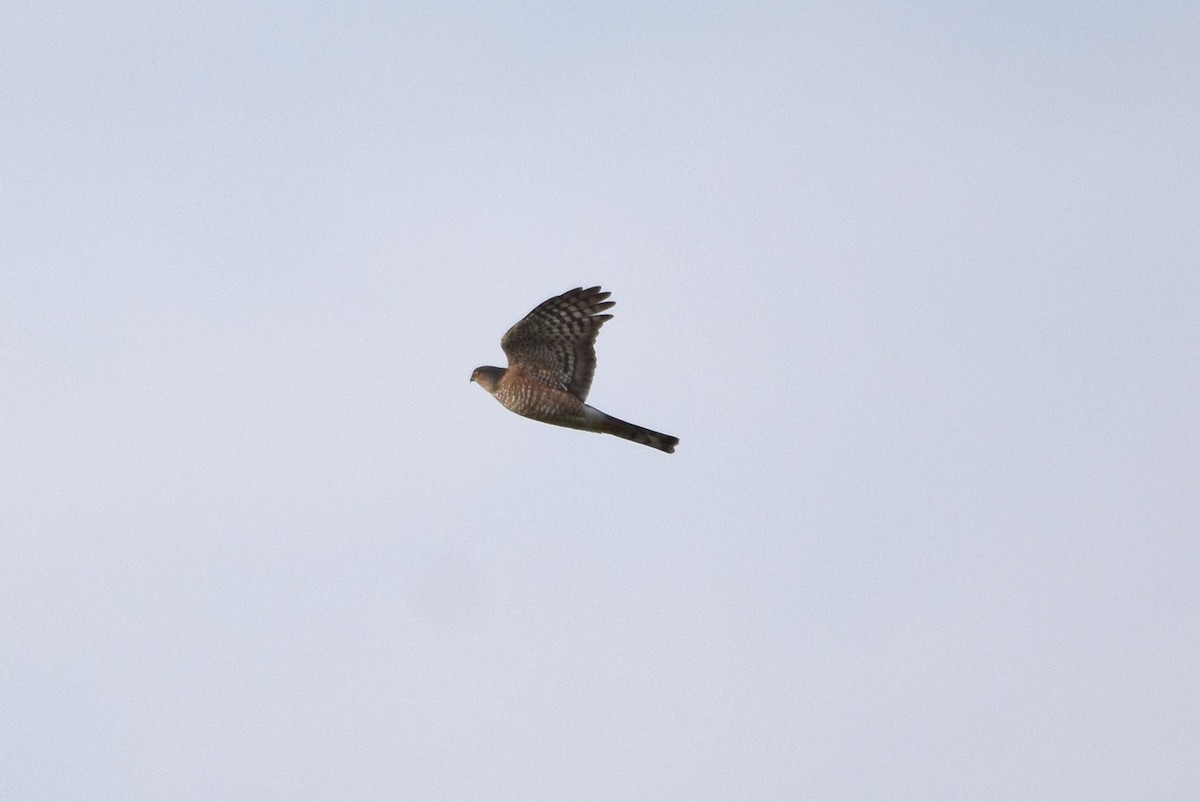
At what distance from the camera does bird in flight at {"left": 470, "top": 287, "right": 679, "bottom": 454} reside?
1506 inches

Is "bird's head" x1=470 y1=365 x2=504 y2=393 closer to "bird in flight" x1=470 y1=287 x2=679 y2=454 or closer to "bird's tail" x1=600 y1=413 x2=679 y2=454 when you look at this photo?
"bird in flight" x1=470 y1=287 x2=679 y2=454

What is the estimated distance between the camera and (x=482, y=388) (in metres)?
39.2

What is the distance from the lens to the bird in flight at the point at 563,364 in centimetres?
3825

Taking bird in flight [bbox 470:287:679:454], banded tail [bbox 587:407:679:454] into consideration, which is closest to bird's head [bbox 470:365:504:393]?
bird in flight [bbox 470:287:679:454]

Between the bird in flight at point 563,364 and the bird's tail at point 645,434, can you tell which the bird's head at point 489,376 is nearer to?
the bird in flight at point 563,364

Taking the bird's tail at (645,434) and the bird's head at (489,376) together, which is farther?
the bird's head at (489,376)

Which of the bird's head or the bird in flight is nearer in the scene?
the bird in flight

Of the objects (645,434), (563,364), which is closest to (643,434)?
(645,434)

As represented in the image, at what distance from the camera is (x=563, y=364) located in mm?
38438

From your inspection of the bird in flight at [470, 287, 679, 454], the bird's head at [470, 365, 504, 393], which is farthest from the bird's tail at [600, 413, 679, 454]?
the bird's head at [470, 365, 504, 393]

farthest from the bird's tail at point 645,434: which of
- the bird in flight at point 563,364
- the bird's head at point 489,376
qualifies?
the bird's head at point 489,376

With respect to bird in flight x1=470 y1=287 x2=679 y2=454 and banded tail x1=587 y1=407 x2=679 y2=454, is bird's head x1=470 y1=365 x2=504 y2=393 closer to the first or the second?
bird in flight x1=470 y1=287 x2=679 y2=454

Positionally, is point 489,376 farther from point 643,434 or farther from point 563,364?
point 643,434

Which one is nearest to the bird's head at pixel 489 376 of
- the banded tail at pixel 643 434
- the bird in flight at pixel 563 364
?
the bird in flight at pixel 563 364
